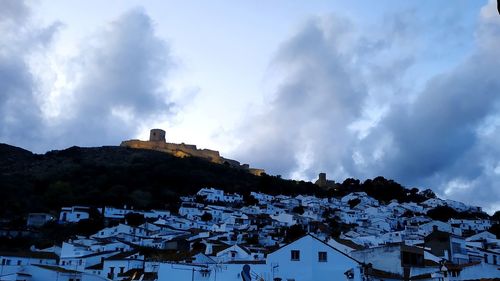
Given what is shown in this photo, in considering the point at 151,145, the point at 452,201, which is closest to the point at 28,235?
the point at 452,201

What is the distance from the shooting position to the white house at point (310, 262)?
33.8 metres

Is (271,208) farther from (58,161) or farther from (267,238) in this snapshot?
(58,161)

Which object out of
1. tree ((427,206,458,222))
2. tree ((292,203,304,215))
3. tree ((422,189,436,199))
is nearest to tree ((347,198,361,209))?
tree ((427,206,458,222))

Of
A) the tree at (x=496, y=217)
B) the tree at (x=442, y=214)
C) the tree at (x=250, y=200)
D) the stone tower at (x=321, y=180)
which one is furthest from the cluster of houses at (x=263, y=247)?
the stone tower at (x=321, y=180)

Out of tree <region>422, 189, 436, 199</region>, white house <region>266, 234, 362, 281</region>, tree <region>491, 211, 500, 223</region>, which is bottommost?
white house <region>266, 234, 362, 281</region>

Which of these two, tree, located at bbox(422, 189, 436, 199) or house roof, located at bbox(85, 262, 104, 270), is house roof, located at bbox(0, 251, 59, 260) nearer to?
house roof, located at bbox(85, 262, 104, 270)

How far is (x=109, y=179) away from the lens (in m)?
127

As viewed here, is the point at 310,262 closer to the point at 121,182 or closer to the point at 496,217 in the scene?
the point at 496,217

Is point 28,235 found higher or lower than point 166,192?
lower

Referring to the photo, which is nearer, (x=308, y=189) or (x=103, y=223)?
(x=103, y=223)

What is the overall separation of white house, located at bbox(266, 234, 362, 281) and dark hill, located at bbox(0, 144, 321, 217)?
241ft

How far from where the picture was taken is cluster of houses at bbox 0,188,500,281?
113 ft

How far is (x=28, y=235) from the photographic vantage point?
260ft

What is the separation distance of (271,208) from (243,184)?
37.3 metres
